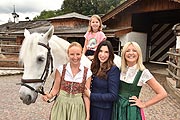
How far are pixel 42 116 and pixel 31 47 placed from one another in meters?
3.24

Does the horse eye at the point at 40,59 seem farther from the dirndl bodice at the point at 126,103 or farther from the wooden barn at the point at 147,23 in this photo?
the wooden barn at the point at 147,23

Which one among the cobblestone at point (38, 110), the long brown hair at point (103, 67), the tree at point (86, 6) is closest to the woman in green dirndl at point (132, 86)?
the long brown hair at point (103, 67)

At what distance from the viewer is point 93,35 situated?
3578 mm

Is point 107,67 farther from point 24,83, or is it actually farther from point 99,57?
point 24,83

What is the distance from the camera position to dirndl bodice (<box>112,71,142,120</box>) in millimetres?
2414

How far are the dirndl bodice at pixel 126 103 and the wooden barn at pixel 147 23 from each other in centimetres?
988

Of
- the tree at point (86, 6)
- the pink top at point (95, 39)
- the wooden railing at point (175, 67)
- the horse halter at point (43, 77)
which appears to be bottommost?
the wooden railing at point (175, 67)

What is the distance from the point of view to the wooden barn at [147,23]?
1249cm

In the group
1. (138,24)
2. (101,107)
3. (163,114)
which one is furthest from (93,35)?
(138,24)

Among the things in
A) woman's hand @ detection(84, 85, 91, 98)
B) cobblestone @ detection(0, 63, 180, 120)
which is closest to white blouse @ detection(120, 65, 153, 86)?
woman's hand @ detection(84, 85, 91, 98)

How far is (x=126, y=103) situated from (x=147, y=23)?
13.6 meters

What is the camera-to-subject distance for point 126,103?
7.94 feet

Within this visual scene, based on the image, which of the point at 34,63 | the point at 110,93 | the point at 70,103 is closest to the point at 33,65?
the point at 34,63

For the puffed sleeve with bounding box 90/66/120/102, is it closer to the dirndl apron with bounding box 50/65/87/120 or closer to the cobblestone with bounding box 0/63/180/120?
the dirndl apron with bounding box 50/65/87/120
